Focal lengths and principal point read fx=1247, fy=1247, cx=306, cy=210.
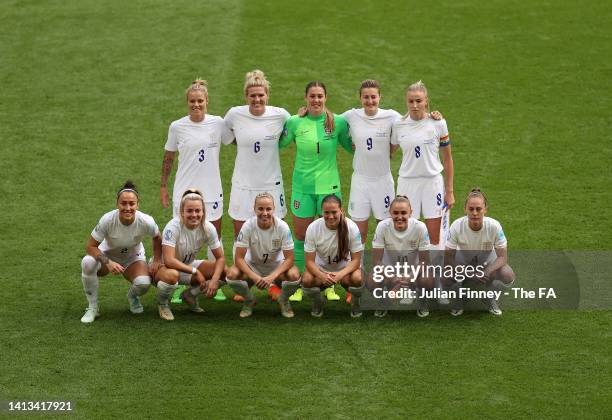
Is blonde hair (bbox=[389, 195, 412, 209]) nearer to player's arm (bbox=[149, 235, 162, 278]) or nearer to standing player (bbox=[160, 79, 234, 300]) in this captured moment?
standing player (bbox=[160, 79, 234, 300])

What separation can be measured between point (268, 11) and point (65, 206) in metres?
5.62

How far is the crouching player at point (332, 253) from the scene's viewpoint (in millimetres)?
10414

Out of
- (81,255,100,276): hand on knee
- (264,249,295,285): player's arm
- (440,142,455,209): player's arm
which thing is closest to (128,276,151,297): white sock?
(81,255,100,276): hand on knee

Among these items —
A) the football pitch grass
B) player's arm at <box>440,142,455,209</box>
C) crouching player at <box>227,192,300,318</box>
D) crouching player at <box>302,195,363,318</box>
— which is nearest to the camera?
the football pitch grass

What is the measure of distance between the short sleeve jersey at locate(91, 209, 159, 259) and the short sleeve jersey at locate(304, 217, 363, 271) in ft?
4.38

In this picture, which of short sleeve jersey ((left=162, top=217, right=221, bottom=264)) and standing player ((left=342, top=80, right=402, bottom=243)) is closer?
short sleeve jersey ((left=162, top=217, right=221, bottom=264))

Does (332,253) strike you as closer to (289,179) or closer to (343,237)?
(343,237)

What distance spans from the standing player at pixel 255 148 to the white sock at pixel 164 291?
40.0 inches

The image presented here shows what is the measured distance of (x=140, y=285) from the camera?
10.6 meters

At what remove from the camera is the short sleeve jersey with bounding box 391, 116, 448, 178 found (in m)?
10.9

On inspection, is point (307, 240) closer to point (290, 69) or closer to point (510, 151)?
point (510, 151)

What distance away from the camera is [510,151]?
47.3 ft

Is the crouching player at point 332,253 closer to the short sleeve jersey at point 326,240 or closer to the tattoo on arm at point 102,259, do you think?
the short sleeve jersey at point 326,240

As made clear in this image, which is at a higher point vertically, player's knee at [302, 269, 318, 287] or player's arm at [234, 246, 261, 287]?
player's arm at [234, 246, 261, 287]
